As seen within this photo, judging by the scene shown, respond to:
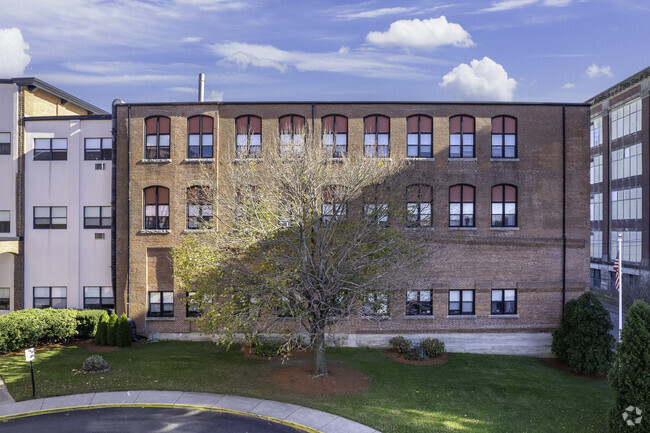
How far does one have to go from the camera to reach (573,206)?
85.1 feet

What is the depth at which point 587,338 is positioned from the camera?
22.7 meters

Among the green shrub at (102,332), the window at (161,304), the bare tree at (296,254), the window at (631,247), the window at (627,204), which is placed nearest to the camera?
the bare tree at (296,254)

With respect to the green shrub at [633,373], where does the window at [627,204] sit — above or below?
above

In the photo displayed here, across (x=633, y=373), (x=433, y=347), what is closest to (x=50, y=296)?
(x=433, y=347)

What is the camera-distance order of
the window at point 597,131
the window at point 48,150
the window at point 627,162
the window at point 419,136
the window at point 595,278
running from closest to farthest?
the window at point 419,136 < the window at point 48,150 < the window at point 627,162 < the window at point 597,131 < the window at point 595,278

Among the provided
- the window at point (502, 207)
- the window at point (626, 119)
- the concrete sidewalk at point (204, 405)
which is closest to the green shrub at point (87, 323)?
the concrete sidewalk at point (204, 405)

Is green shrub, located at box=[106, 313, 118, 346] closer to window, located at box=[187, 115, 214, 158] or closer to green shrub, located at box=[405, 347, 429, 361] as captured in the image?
window, located at box=[187, 115, 214, 158]

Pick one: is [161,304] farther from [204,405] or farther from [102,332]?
[204,405]

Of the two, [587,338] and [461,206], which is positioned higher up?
[461,206]

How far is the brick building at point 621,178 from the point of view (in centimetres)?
4947

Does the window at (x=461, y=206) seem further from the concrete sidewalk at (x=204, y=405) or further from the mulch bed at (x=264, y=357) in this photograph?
the concrete sidewalk at (x=204, y=405)

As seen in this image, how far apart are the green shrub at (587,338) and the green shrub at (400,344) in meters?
8.72

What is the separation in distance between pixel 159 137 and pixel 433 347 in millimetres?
20677

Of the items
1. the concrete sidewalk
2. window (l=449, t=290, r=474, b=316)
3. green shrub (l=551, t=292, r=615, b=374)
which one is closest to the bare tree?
the concrete sidewalk
